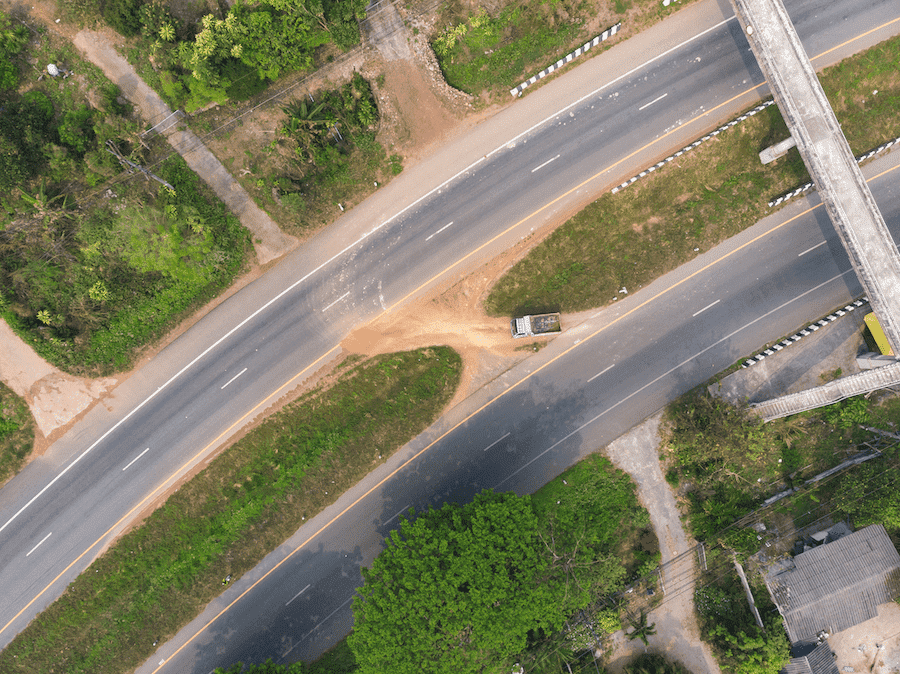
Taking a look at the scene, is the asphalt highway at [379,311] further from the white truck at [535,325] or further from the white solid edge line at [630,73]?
the white truck at [535,325]

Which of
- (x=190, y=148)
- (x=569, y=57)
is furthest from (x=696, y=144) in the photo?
(x=190, y=148)

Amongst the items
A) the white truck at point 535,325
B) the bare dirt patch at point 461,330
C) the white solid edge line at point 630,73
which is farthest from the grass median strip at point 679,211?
the white solid edge line at point 630,73

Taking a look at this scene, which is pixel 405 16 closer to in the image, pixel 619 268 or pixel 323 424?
pixel 619 268

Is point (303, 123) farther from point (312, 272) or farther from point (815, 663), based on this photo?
point (815, 663)

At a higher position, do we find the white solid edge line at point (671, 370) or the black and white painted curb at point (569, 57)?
the black and white painted curb at point (569, 57)

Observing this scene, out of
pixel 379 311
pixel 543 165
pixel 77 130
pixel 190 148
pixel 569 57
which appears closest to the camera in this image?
pixel 77 130

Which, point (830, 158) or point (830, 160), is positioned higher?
point (830, 158)

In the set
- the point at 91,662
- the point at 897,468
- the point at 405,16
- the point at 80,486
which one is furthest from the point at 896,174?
the point at 91,662
